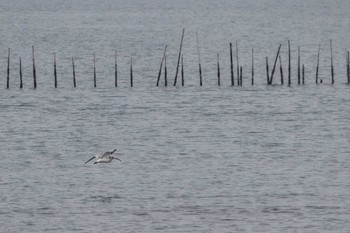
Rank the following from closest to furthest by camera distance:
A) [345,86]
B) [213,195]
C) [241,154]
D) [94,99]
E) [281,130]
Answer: [213,195], [241,154], [281,130], [94,99], [345,86]

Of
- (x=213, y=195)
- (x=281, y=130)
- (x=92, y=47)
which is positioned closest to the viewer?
(x=213, y=195)

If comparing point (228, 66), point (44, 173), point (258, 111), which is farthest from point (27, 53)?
point (44, 173)

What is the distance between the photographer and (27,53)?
181500 millimetres

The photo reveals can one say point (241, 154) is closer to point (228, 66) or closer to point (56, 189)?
point (56, 189)

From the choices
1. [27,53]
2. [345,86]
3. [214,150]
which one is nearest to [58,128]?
[214,150]

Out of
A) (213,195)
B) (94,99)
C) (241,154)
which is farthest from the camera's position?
(94,99)

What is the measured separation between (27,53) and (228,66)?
41567 mm

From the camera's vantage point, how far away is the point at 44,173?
75375mm

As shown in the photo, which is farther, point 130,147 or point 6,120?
point 6,120

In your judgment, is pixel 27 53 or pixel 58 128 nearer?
pixel 58 128

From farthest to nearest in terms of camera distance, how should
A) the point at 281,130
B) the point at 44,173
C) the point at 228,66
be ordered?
1. the point at 228,66
2. the point at 281,130
3. the point at 44,173

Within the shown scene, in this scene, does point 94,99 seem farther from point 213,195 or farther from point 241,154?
point 213,195

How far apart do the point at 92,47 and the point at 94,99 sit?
272 ft

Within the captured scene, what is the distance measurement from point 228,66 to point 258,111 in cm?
4408
